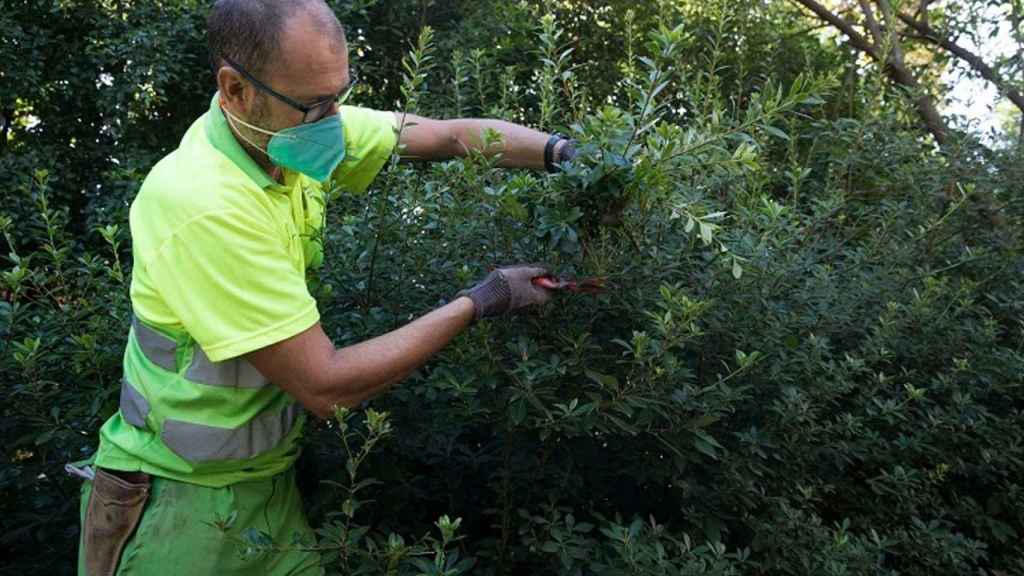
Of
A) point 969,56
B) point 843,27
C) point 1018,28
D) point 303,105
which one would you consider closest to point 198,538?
point 303,105

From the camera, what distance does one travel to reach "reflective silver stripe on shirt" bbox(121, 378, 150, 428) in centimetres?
245

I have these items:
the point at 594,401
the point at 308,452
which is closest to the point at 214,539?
the point at 308,452

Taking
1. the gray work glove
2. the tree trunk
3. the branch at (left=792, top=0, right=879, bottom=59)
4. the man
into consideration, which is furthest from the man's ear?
the branch at (left=792, top=0, right=879, bottom=59)

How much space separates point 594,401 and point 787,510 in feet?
2.64

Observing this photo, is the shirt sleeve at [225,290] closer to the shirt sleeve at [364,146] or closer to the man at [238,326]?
the man at [238,326]

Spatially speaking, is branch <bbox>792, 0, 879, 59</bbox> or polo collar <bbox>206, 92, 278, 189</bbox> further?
branch <bbox>792, 0, 879, 59</bbox>

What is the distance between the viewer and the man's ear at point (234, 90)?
2.39 meters

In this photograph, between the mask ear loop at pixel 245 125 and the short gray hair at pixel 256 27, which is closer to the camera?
the short gray hair at pixel 256 27

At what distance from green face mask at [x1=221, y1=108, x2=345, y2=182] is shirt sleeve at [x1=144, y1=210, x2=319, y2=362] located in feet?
0.84

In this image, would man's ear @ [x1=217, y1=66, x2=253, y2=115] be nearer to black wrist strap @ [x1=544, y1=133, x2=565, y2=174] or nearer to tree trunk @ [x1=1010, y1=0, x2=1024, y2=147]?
black wrist strap @ [x1=544, y1=133, x2=565, y2=174]

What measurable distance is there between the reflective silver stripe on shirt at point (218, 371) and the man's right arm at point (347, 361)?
0.38ft

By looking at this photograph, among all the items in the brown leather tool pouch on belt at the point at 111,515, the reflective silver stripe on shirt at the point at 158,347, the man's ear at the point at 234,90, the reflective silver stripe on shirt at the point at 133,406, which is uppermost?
the man's ear at the point at 234,90

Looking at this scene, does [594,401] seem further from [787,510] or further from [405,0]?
[405,0]

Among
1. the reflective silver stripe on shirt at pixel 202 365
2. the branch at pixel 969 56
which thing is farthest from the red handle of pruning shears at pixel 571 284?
the branch at pixel 969 56
